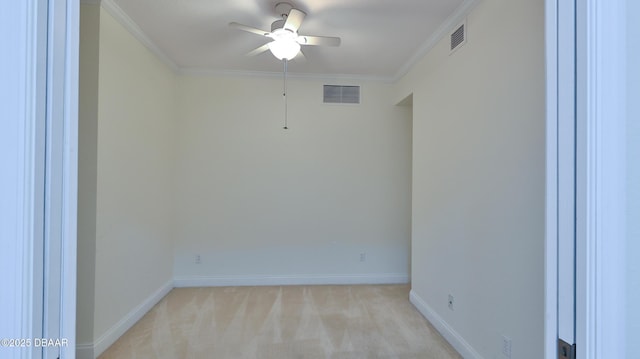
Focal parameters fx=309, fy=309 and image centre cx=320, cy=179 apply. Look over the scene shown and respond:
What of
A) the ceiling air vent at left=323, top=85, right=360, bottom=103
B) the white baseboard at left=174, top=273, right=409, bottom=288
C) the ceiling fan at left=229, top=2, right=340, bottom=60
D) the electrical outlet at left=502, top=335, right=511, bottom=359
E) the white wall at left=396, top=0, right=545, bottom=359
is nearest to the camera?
the white wall at left=396, top=0, right=545, bottom=359

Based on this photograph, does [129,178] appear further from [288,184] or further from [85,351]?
[288,184]

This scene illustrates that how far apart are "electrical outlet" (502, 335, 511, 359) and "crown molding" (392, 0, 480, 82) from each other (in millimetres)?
2317

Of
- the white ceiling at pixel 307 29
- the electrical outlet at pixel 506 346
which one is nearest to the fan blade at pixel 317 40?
the white ceiling at pixel 307 29

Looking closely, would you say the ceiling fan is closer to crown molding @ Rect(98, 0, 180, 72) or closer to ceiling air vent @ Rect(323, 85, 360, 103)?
crown molding @ Rect(98, 0, 180, 72)

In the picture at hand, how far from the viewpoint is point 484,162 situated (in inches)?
85.5

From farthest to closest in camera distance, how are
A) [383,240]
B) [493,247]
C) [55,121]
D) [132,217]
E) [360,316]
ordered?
[383,240] < [360,316] < [132,217] < [493,247] < [55,121]

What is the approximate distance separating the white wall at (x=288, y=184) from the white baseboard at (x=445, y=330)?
Answer: 89cm

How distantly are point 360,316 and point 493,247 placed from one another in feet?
5.33

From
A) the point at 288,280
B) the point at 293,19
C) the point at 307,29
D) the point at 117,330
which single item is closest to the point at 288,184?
the point at 288,280

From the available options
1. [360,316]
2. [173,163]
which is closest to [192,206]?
[173,163]

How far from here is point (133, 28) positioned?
9.18ft

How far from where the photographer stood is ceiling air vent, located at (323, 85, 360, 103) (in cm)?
412
